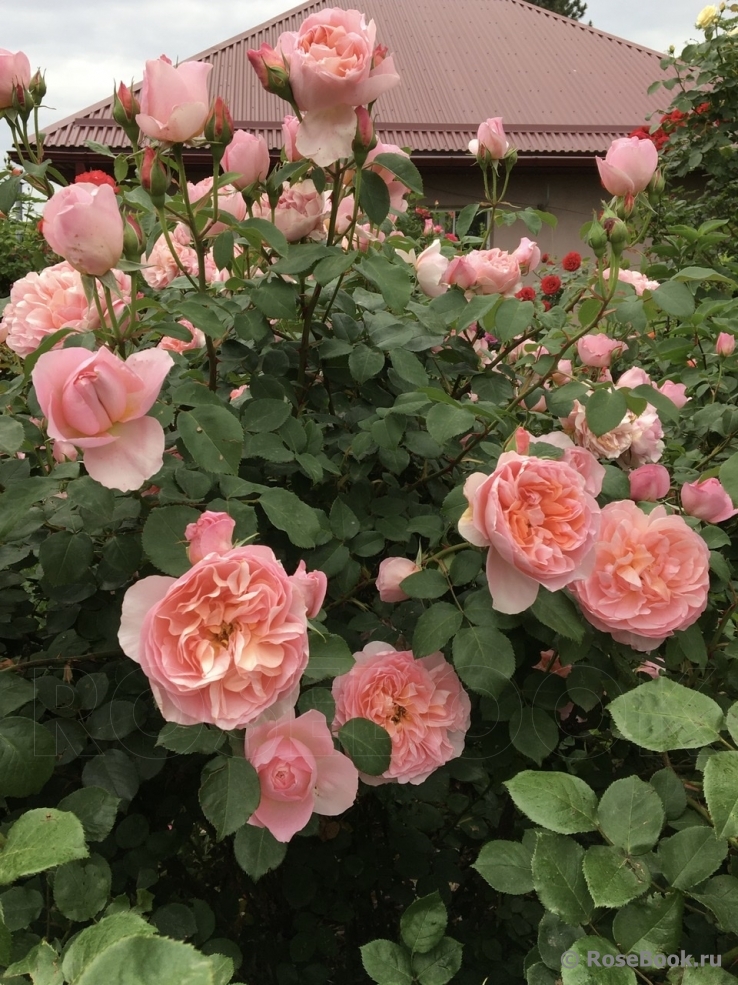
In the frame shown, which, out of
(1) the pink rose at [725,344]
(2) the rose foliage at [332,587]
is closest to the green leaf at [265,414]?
(2) the rose foliage at [332,587]

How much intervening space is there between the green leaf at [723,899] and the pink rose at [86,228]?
0.74 m

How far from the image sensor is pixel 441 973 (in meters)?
0.67

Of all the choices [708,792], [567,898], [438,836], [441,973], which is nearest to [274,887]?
[438,836]

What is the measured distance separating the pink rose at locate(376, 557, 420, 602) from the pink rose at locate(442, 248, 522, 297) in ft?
1.46

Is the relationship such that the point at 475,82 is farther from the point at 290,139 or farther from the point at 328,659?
the point at 328,659

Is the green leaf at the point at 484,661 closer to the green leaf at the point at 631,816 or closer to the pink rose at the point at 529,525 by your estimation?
the pink rose at the point at 529,525

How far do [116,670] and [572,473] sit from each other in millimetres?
587

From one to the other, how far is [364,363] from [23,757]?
585 mm

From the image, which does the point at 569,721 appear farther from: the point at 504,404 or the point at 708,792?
the point at 708,792

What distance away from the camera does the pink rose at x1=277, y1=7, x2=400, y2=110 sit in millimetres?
806

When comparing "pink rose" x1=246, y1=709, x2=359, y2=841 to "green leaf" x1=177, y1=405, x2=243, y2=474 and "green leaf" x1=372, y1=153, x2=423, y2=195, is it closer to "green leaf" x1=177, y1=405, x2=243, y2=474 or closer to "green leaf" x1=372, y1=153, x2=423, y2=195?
"green leaf" x1=177, y1=405, x2=243, y2=474

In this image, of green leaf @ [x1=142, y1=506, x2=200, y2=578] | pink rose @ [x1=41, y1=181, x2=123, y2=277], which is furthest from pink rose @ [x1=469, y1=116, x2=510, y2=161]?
green leaf @ [x1=142, y1=506, x2=200, y2=578]

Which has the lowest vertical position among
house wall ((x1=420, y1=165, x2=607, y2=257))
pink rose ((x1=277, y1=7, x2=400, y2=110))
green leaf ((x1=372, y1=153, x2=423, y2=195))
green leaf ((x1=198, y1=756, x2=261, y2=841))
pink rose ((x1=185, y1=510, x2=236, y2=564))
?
house wall ((x1=420, y1=165, x2=607, y2=257))

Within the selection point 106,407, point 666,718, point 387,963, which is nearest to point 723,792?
point 666,718
